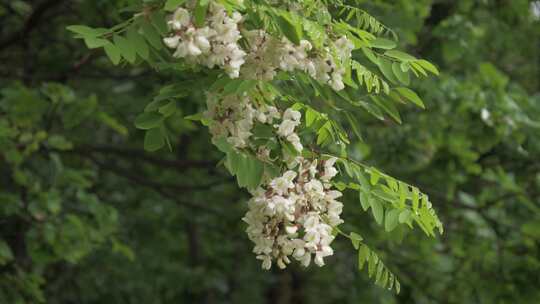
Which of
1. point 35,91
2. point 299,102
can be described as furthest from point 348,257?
point 299,102

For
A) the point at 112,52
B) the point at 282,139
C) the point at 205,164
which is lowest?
the point at 205,164

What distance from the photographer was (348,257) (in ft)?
26.3

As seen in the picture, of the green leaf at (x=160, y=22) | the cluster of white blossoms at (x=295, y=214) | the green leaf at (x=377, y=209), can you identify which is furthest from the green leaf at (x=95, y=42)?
the green leaf at (x=377, y=209)

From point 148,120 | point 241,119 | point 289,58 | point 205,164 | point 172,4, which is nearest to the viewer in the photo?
point 172,4

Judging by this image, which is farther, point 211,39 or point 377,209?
point 377,209

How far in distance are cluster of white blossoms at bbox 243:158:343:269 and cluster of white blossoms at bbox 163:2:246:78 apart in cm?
32

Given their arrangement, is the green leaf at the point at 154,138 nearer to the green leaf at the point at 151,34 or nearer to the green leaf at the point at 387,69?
the green leaf at the point at 151,34

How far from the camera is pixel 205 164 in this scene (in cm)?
558

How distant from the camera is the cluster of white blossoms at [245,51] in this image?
1893 mm

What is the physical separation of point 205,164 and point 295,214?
3507mm

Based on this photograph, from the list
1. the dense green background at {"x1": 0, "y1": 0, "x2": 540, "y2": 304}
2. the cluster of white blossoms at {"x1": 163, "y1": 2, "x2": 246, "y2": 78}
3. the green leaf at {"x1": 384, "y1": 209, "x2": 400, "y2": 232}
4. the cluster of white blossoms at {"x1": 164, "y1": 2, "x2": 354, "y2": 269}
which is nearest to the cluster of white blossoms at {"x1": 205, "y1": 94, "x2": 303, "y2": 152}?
the cluster of white blossoms at {"x1": 164, "y1": 2, "x2": 354, "y2": 269}

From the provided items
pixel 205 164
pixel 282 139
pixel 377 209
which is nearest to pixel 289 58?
pixel 282 139

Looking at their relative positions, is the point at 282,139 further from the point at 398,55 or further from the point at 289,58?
the point at 398,55

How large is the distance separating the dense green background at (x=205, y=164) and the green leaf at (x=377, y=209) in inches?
44.2
